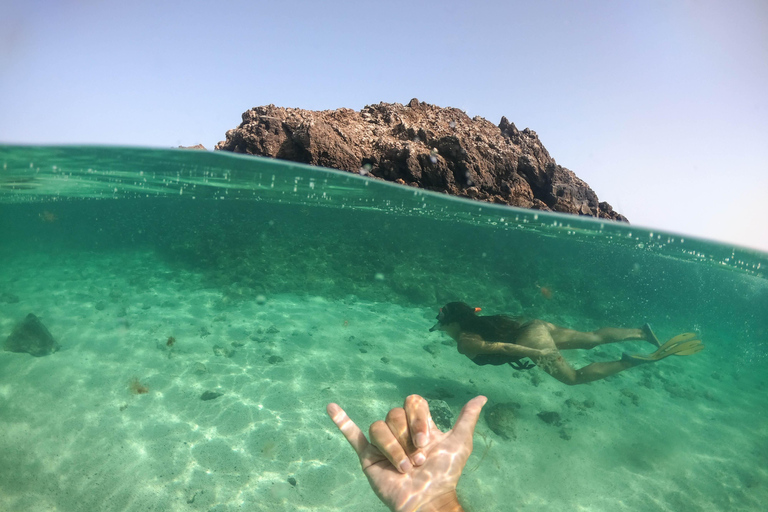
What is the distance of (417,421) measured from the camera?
2066 mm

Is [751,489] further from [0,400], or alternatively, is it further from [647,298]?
[647,298]

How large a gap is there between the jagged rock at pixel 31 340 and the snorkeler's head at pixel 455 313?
9.68 meters

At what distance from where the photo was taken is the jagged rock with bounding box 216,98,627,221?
91.7 ft

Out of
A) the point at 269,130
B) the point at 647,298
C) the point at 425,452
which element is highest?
the point at 269,130

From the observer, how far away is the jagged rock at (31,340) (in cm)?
827

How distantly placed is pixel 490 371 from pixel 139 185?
25.3m

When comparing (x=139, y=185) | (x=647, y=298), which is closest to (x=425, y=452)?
(x=139, y=185)

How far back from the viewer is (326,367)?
8695mm

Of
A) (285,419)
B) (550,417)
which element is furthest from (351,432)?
(550,417)

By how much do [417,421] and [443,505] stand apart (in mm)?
527

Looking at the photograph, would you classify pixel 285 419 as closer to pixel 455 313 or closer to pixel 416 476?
pixel 455 313

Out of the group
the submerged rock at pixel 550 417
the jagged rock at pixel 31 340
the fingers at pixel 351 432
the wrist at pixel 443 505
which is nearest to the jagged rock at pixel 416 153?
the jagged rock at pixel 31 340

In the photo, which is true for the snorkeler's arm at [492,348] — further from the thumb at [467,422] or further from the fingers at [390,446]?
the fingers at [390,446]

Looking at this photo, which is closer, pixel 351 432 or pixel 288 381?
pixel 351 432
